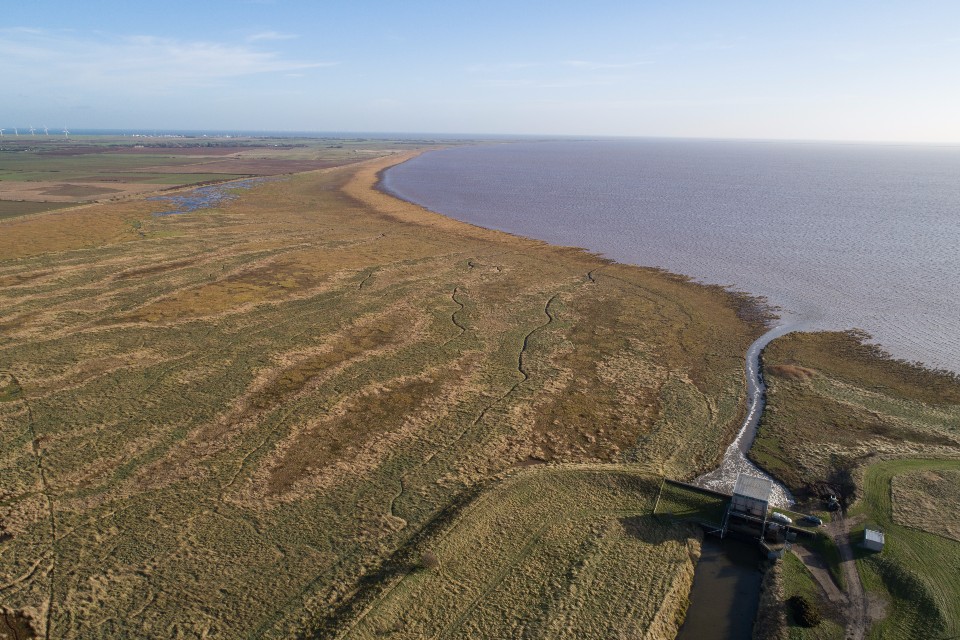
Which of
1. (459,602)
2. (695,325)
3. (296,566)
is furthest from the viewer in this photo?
(695,325)

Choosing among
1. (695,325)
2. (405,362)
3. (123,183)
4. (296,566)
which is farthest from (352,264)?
(123,183)

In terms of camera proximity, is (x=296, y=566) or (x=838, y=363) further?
(x=838, y=363)

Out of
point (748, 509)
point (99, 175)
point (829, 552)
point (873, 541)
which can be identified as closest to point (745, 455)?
point (748, 509)

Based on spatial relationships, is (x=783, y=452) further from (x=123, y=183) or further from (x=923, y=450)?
(x=123, y=183)

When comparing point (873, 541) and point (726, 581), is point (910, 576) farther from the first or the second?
point (726, 581)

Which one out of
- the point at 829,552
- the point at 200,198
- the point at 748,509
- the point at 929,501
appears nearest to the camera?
the point at 829,552

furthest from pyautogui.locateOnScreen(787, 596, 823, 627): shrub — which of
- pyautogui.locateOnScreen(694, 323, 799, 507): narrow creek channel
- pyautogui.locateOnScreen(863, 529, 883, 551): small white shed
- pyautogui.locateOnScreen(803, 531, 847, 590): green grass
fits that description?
pyautogui.locateOnScreen(694, 323, 799, 507): narrow creek channel

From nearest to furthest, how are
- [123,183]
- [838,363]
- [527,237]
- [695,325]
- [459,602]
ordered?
1. [459,602]
2. [838,363]
3. [695,325]
4. [527,237]
5. [123,183]
